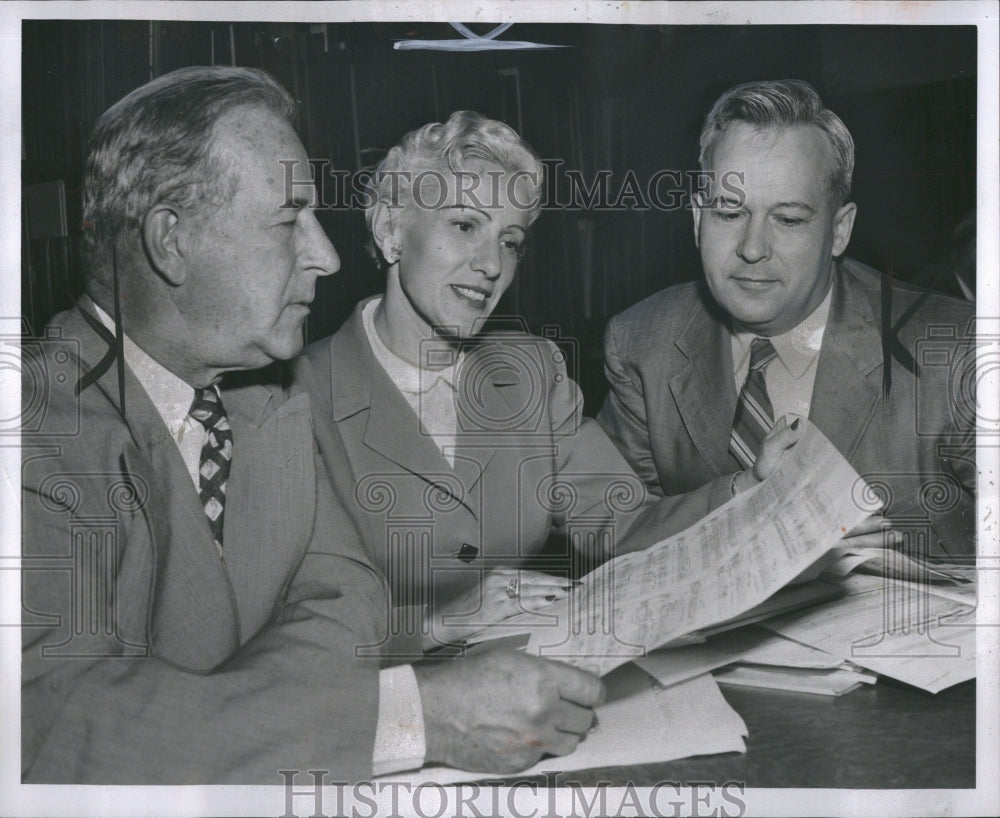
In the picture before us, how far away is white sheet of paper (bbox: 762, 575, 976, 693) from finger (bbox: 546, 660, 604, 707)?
353 mm

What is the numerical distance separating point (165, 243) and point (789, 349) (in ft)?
3.98

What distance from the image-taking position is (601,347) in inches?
76.9

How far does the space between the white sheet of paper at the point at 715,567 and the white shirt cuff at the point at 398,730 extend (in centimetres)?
25

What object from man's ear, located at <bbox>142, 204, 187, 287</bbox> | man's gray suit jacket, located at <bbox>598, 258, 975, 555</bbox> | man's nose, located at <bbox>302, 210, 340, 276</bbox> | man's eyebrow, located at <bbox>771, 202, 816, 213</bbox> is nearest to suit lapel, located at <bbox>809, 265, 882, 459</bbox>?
man's gray suit jacket, located at <bbox>598, 258, 975, 555</bbox>

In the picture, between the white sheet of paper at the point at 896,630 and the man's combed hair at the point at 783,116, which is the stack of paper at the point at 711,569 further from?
the man's combed hair at the point at 783,116

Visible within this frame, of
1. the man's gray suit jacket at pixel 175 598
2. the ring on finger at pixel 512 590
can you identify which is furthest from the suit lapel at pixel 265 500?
the ring on finger at pixel 512 590

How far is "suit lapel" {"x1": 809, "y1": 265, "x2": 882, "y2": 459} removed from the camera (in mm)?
1941

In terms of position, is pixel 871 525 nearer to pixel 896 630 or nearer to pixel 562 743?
pixel 896 630

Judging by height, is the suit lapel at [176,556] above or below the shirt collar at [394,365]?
below

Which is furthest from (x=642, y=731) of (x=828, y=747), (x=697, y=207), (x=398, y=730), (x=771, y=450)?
(x=697, y=207)

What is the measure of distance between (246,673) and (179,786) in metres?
0.27

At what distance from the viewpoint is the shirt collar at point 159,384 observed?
1.85 meters

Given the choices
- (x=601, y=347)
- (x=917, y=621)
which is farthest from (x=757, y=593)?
(x=601, y=347)

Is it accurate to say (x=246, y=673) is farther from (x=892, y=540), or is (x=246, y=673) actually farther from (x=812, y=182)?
(x=812, y=182)
